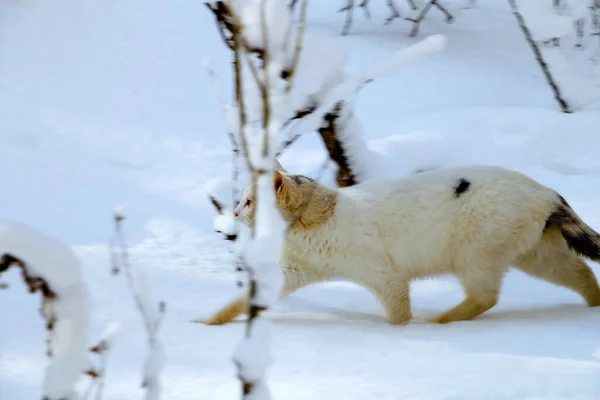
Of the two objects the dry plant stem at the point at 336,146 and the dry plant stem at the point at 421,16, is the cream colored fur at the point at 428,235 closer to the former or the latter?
the dry plant stem at the point at 336,146

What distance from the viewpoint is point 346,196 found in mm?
4781

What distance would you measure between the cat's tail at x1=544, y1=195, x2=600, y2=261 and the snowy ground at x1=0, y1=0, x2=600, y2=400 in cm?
31

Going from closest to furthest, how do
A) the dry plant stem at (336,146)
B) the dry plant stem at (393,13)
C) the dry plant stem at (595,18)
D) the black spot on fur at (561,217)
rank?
the black spot on fur at (561,217) < the dry plant stem at (336,146) < the dry plant stem at (595,18) < the dry plant stem at (393,13)

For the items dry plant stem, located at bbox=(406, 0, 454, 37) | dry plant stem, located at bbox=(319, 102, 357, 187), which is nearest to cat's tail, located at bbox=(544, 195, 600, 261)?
dry plant stem, located at bbox=(319, 102, 357, 187)

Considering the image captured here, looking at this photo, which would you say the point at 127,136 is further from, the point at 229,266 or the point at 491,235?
the point at 491,235

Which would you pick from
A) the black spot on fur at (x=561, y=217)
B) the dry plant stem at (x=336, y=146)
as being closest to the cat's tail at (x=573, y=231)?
the black spot on fur at (x=561, y=217)

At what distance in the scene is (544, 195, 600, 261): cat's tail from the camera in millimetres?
4574

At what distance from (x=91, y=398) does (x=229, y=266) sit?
2373 millimetres

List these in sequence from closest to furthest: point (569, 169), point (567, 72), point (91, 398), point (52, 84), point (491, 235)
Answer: point (91, 398), point (491, 235), point (569, 169), point (567, 72), point (52, 84)

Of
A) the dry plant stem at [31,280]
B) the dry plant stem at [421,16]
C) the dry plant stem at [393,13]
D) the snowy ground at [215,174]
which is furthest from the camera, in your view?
the dry plant stem at [393,13]

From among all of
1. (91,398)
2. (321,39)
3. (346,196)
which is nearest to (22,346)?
(91,398)

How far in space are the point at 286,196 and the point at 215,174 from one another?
8.98ft

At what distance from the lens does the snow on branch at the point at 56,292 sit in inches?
90.0

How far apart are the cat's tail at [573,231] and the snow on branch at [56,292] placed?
113 inches
